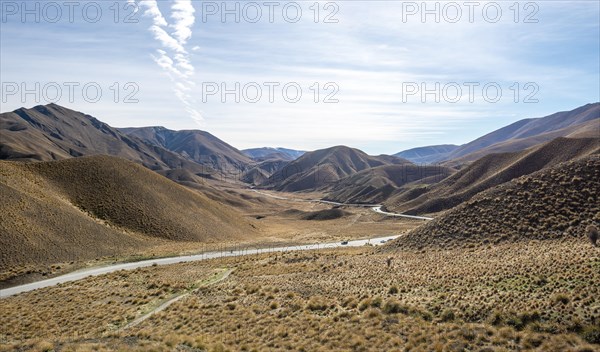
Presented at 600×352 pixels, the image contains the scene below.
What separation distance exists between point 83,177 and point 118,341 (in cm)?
7230

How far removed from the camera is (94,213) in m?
67.9

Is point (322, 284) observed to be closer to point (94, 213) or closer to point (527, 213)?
point (527, 213)

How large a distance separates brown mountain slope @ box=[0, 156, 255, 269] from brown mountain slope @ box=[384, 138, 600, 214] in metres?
59.7

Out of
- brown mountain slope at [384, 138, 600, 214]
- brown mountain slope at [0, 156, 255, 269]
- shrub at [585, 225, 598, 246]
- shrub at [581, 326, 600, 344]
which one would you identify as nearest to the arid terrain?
shrub at [581, 326, 600, 344]

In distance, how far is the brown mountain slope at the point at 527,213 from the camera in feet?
110

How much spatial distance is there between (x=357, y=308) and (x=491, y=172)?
11650 centimetres

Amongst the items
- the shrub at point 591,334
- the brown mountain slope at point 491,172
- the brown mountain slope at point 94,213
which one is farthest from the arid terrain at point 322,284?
the brown mountain slope at point 491,172

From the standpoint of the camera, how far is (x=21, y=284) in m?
37.8

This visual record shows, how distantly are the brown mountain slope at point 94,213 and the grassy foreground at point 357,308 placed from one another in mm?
19134

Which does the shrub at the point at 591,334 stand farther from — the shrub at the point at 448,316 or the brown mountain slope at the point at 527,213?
the brown mountain slope at the point at 527,213

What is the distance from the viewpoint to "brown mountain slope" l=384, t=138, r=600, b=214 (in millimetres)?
104500

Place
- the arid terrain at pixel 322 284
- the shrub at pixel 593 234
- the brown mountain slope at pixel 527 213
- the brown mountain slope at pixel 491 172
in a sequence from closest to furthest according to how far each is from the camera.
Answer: the arid terrain at pixel 322 284, the shrub at pixel 593 234, the brown mountain slope at pixel 527 213, the brown mountain slope at pixel 491 172

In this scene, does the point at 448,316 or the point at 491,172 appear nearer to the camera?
the point at 448,316

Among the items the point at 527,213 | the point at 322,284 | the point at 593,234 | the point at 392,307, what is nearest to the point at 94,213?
the point at 322,284
